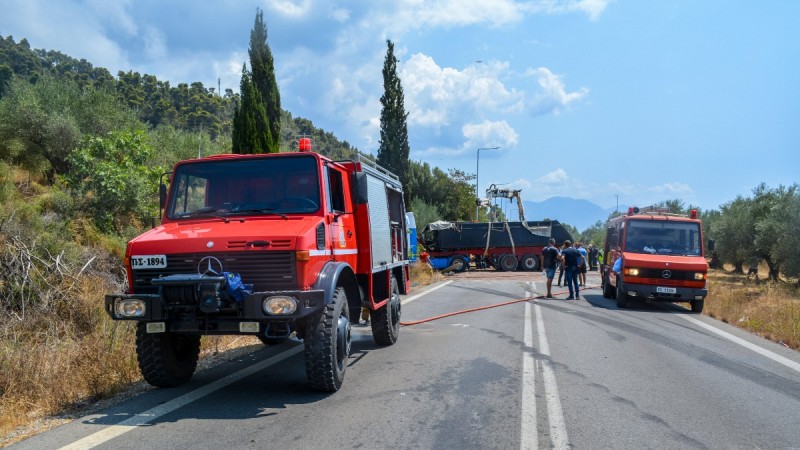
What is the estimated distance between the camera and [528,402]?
588cm

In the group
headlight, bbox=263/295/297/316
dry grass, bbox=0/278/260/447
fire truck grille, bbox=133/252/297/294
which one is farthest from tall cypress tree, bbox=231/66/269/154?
headlight, bbox=263/295/297/316

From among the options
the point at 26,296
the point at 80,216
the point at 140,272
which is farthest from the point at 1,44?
the point at 140,272

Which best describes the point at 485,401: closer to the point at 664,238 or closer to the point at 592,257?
the point at 664,238

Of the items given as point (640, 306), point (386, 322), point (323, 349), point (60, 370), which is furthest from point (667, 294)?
point (60, 370)

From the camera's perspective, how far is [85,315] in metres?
9.73

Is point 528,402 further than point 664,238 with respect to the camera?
No

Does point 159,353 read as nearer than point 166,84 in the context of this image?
Yes

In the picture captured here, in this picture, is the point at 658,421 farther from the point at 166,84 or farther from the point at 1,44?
the point at 166,84

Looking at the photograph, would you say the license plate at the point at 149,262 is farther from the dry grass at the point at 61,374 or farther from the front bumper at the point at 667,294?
the front bumper at the point at 667,294

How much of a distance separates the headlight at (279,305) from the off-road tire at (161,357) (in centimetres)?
146

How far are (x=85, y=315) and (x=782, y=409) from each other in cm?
970

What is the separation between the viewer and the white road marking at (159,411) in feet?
15.2

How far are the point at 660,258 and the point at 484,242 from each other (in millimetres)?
18819

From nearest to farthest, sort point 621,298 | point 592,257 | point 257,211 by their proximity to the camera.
Answer: point 257,211 < point 621,298 < point 592,257
